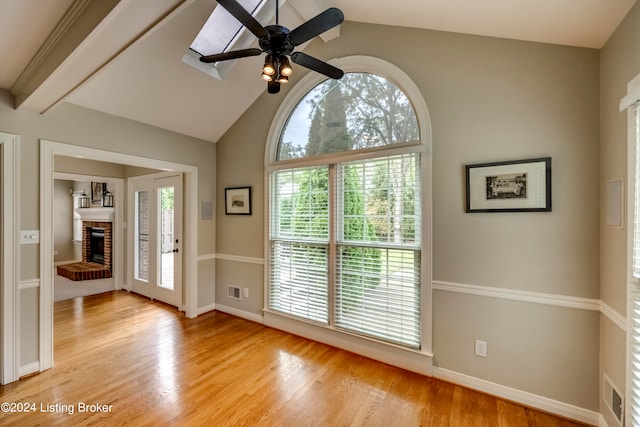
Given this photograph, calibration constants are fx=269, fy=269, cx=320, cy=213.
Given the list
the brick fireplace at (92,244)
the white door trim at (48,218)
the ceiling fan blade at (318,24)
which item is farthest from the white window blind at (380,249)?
the brick fireplace at (92,244)

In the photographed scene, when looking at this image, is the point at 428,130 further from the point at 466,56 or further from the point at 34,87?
the point at 34,87

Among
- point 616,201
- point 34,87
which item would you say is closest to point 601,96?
point 616,201

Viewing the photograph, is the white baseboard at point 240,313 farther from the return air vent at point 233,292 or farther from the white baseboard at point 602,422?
the white baseboard at point 602,422

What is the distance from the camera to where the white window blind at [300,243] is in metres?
2.95

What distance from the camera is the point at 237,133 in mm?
3625

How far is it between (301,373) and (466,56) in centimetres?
299

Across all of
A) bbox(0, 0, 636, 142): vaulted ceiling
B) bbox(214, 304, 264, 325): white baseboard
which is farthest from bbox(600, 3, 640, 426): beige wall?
bbox(214, 304, 264, 325): white baseboard

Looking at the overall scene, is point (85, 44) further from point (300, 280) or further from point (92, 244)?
point (92, 244)

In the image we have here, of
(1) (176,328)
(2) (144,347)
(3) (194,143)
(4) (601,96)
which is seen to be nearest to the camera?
(4) (601,96)

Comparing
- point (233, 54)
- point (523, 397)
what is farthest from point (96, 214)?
point (523, 397)

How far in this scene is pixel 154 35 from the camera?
2250 mm

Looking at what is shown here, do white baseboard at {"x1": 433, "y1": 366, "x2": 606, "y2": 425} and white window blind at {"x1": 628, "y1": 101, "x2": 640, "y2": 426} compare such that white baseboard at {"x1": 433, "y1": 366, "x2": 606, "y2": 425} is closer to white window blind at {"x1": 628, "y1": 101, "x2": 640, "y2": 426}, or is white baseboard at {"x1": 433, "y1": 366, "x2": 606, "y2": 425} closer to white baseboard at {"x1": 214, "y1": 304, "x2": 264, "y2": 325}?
white window blind at {"x1": 628, "y1": 101, "x2": 640, "y2": 426}

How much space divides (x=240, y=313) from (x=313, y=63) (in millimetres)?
3150

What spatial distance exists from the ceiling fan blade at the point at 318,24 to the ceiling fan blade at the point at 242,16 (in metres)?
0.17
